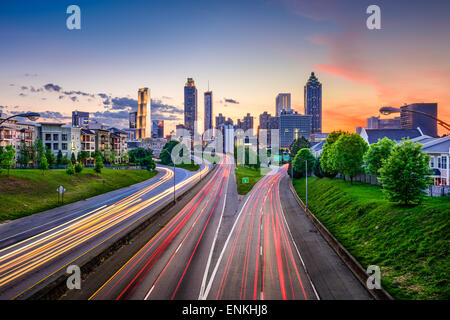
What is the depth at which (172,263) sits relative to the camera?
20.3m

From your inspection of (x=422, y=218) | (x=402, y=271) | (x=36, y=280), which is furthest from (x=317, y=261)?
(x=36, y=280)

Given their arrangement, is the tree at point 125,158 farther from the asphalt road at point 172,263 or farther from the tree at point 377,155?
the tree at point 377,155

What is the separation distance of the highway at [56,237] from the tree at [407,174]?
1232 inches

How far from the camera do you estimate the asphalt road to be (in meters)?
16.0

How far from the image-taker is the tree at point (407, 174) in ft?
83.3

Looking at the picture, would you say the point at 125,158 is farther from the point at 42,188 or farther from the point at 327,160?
the point at 327,160

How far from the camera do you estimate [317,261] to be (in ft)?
69.4

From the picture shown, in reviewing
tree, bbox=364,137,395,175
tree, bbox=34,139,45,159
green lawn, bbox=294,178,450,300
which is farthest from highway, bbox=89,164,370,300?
tree, bbox=34,139,45,159

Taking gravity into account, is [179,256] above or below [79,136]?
below

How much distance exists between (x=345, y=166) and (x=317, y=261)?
30.6 meters

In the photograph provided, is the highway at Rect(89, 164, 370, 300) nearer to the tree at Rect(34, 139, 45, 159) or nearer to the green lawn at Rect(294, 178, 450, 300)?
the green lawn at Rect(294, 178, 450, 300)

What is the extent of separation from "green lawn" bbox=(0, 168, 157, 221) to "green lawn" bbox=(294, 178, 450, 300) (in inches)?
1730

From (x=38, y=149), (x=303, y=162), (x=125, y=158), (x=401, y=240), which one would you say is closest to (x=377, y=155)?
(x=401, y=240)

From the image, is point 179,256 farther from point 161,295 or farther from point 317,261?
point 317,261
